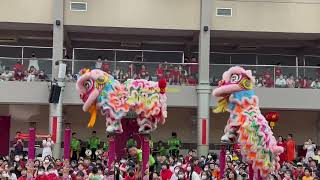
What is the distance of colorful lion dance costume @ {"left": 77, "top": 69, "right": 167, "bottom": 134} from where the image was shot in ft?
57.3

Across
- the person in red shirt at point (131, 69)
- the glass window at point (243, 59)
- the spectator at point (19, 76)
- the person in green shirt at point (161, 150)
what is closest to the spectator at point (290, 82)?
the glass window at point (243, 59)

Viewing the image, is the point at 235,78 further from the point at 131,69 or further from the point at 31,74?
the point at 31,74

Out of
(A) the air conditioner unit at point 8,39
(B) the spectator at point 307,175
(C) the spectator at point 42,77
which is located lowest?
(B) the spectator at point 307,175

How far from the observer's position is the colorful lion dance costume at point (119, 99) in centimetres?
1745

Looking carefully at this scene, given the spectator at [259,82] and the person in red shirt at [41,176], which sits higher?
the spectator at [259,82]

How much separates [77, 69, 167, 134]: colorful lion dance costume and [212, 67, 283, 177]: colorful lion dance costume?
2.01 meters

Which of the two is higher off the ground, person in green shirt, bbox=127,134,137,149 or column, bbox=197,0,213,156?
column, bbox=197,0,213,156

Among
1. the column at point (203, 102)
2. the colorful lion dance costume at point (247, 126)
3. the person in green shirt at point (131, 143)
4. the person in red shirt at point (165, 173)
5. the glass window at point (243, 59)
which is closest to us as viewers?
the colorful lion dance costume at point (247, 126)

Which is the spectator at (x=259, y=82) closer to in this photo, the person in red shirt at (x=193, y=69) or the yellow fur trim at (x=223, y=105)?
the person in red shirt at (x=193, y=69)

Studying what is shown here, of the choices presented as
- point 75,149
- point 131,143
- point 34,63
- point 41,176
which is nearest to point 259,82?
point 75,149

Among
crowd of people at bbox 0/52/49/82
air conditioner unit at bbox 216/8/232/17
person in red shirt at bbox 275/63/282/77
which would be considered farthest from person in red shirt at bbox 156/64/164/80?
person in red shirt at bbox 275/63/282/77

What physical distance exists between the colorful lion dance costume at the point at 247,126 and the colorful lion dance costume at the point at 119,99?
2011 millimetres

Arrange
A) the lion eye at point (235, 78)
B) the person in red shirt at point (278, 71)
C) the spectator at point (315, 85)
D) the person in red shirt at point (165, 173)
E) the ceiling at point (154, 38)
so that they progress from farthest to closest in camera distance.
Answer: the ceiling at point (154, 38) → the spectator at point (315, 85) → the person in red shirt at point (278, 71) → the person in red shirt at point (165, 173) → the lion eye at point (235, 78)

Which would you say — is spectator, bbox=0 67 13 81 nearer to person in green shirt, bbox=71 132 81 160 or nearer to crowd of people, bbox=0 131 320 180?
person in green shirt, bbox=71 132 81 160
